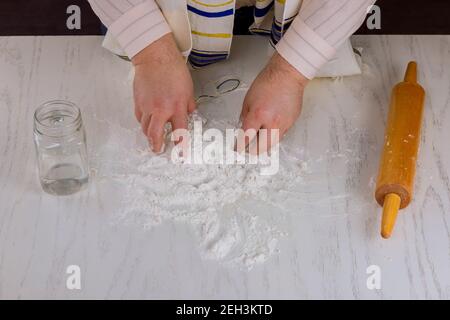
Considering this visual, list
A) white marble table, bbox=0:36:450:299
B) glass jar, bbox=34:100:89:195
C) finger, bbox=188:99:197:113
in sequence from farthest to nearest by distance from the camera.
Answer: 1. finger, bbox=188:99:197:113
2. glass jar, bbox=34:100:89:195
3. white marble table, bbox=0:36:450:299

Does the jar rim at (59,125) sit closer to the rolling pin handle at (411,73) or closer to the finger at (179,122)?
the finger at (179,122)

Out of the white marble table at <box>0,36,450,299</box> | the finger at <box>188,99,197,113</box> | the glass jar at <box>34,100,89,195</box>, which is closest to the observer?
the white marble table at <box>0,36,450,299</box>

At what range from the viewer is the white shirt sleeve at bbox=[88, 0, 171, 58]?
1219 millimetres

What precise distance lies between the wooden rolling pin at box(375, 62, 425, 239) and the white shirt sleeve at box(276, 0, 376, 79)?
0.12m

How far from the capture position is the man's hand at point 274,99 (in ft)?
3.86

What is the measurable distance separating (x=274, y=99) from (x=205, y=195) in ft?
0.62

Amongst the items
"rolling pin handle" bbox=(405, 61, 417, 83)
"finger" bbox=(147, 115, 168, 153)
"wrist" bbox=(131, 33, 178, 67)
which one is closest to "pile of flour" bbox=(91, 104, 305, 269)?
"finger" bbox=(147, 115, 168, 153)

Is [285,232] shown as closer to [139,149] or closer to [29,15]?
[139,149]

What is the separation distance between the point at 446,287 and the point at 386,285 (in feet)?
0.23

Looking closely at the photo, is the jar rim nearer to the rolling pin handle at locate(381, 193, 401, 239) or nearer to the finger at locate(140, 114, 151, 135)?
the finger at locate(140, 114, 151, 135)

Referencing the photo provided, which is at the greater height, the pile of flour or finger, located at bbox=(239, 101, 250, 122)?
finger, located at bbox=(239, 101, 250, 122)

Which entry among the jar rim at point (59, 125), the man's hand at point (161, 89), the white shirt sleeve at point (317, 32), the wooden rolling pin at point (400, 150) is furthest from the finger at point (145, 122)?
the wooden rolling pin at point (400, 150)

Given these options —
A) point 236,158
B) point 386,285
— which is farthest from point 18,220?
point 386,285

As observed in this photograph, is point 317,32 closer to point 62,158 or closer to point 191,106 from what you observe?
point 191,106
